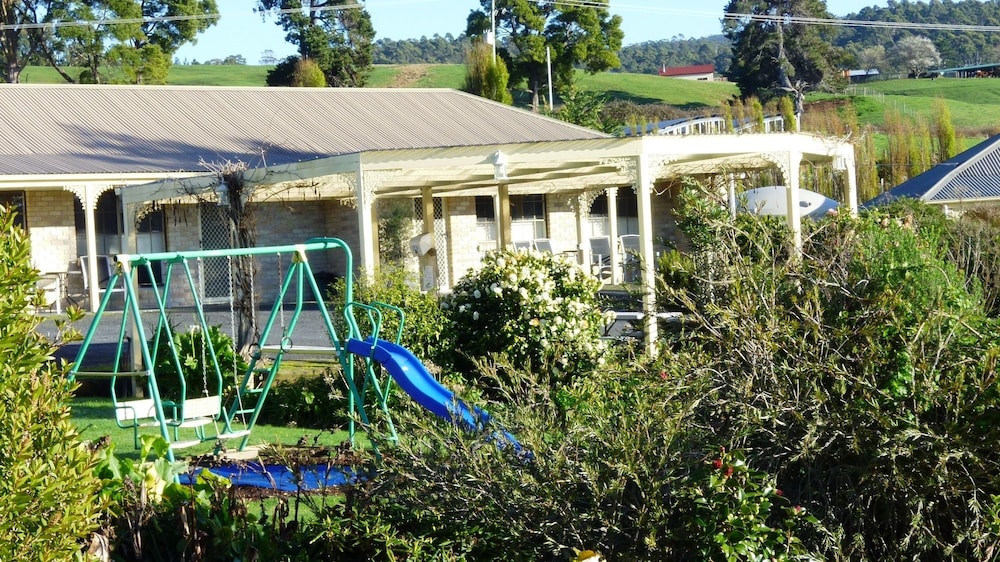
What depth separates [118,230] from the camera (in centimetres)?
2250

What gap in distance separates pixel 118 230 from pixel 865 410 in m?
20.6

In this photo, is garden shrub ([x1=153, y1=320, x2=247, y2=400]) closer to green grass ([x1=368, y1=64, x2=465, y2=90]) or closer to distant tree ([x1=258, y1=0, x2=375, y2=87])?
distant tree ([x1=258, y1=0, x2=375, y2=87])

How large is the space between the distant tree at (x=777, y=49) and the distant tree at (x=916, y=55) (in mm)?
40268

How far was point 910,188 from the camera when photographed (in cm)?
2705

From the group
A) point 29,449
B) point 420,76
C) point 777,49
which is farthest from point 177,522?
point 420,76

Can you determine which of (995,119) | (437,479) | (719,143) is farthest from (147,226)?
(995,119)

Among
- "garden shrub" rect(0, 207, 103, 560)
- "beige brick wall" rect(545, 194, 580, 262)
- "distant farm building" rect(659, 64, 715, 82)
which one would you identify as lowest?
"garden shrub" rect(0, 207, 103, 560)

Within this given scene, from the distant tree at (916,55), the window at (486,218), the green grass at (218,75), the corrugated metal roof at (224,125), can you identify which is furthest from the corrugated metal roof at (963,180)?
the distant tree at (916,55)

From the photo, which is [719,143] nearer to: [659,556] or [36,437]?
[659,556]

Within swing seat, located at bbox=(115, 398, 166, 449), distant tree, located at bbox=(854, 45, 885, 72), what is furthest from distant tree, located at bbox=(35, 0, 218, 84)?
distant tree, located at bbox=(854, 45, 885, 72)

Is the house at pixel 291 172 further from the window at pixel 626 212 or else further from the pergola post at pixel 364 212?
the pergola post at pixel 364 212

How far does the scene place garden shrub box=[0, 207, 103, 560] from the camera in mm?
3289

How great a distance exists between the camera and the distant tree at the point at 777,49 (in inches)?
2640

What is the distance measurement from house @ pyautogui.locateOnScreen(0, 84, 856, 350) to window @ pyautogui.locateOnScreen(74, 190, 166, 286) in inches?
1.1
